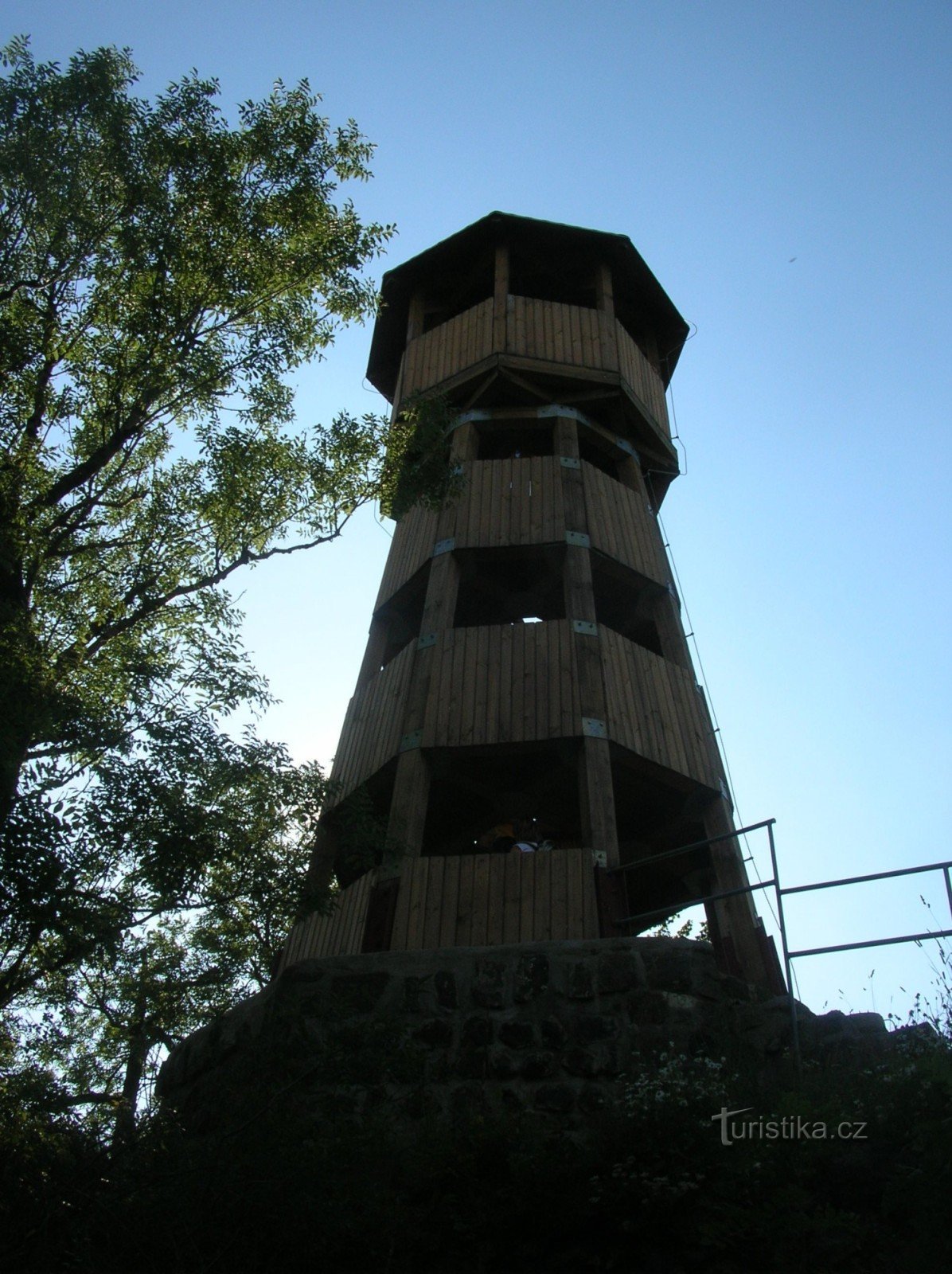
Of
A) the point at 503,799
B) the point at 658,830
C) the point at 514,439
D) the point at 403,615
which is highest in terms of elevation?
the point at 514,439

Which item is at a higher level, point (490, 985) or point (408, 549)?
point (408, 549)

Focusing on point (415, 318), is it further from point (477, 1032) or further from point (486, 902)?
point (477, 1032)

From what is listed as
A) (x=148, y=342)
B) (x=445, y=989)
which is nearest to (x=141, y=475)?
(x=148, y=342)

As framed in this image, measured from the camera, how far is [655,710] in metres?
11.9

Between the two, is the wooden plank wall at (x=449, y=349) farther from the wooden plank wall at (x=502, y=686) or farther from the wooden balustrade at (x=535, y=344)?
the wooden plank wall at (x=502, y=686)

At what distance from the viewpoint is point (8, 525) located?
8336mm

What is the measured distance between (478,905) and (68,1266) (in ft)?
16.4

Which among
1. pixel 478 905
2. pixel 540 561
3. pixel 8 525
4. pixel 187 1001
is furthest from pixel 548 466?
pixel 187 1001

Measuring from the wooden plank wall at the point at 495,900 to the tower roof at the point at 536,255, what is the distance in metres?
10.1

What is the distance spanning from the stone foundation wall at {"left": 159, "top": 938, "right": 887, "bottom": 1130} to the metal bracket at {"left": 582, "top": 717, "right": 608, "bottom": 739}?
2742 millimetres

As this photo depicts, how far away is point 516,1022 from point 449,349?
10467mm

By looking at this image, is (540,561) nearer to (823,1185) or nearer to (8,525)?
(8,525)

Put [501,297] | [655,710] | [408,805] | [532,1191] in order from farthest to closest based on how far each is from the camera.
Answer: [501,297] → [655,710] → [408,805] → [532,1191]

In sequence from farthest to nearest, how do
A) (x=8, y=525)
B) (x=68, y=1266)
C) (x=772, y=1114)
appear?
(x=8, y=525) → (x=772, y=1114) → (x=68, y=1266)
